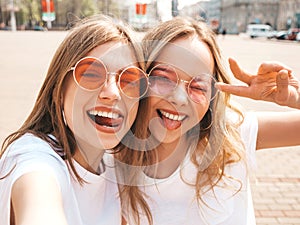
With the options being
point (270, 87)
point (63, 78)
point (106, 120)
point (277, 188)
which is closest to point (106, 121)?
point (106, 120)

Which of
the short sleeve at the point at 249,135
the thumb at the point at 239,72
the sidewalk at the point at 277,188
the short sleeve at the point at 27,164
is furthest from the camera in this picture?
the sidewalk at the point at 277,188

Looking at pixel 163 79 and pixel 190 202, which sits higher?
pixel 163 79

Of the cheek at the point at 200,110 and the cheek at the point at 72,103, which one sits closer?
the cheek at the point at 72,103

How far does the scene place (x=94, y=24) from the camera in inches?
59.4

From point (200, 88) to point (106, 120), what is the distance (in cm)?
43

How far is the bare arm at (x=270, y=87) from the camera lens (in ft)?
4.89

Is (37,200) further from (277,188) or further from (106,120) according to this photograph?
(277,188)

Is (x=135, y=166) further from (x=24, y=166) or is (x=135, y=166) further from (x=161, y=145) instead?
(x=24, y=166)

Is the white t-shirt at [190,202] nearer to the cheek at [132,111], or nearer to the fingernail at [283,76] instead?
the cheek at [132,111]

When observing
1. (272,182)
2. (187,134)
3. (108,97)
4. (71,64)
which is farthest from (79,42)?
(272,182)

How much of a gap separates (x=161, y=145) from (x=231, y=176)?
35 cm

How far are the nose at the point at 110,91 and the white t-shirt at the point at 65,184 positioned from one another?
10.8 inches

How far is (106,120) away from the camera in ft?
4.62

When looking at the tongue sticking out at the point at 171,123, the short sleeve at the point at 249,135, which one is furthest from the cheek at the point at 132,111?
the short sleeve at the point at 249,135
